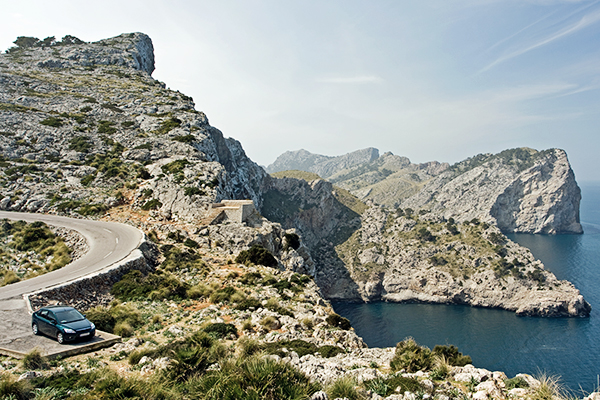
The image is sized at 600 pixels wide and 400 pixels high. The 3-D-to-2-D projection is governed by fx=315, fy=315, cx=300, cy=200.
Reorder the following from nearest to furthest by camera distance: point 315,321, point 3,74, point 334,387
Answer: point 334,387 → point 315,321 → point 3,74

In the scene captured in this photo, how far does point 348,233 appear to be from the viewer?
150 metres

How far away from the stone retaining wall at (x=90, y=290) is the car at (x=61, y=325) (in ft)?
12.4

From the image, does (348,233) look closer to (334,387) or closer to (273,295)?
(273,295)

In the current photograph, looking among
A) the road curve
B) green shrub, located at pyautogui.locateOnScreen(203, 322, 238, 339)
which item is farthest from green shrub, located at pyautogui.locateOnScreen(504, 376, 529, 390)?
the road curve

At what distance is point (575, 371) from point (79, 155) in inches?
4312

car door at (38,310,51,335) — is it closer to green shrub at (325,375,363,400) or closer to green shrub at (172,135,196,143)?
green shrub at (325,375,363,400)

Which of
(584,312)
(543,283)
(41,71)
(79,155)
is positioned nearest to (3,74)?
(41,71)

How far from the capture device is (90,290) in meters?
21.6

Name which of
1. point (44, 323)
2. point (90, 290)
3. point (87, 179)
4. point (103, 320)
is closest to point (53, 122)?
point (87, 179)

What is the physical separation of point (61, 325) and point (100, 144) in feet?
210

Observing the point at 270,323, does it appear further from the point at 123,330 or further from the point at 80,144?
the point at 80,144

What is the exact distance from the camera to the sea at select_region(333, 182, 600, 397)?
6838 cm

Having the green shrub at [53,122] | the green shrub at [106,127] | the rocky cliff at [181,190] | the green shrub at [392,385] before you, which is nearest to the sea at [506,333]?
the rocky cliff at [181,190]

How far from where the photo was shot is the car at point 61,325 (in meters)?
13.7
